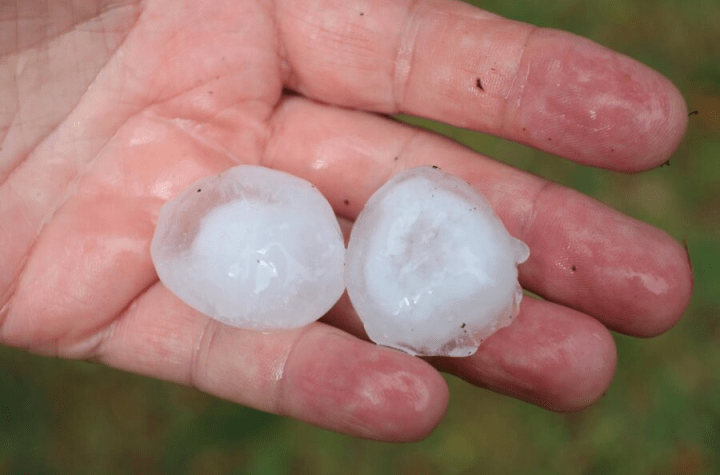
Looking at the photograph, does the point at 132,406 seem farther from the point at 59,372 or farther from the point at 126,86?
the point at 126,86

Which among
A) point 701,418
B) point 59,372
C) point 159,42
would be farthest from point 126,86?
point 701,418

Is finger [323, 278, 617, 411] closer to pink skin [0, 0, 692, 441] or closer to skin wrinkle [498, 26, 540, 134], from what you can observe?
pink skin [0, 0, 692, 441]

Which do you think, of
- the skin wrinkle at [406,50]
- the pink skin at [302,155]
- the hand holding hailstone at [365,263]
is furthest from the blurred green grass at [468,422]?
the skin wrinkle at [406,50]

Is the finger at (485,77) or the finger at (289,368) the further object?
the finger at (485,77)

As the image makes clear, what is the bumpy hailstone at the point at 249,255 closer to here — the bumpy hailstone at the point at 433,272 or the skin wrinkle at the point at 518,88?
the bumpy hailstone at the point at 433,272

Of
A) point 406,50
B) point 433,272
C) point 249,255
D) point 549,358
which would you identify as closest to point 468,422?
point 549,358

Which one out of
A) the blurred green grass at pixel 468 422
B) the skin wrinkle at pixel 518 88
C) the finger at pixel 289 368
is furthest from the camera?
the blurred green grass at pixel 468 422

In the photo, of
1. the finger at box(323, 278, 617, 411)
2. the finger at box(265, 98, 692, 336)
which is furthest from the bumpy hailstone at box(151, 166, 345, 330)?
the finger at box(323, 278, 617, 411)

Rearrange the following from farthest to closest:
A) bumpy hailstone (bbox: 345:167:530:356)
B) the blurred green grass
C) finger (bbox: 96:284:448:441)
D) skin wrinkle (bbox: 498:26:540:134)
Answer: the blurred green grass → skin wrinkle (bbox: 498:26:540:134) → bumpy hailstone (bbox: 345:167:530:356) → finger (bbox: 96:284:448:441)
